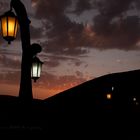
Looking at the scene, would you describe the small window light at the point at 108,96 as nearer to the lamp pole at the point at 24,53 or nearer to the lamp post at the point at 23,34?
the lamp post at the point at 23,34

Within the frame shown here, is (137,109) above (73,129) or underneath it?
above

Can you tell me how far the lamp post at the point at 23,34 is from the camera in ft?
17.6

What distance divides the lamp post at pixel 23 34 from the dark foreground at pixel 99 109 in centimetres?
672

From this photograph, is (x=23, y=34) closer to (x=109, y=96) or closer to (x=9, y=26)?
(x=9, y=26)

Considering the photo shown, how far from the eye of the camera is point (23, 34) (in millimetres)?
5652

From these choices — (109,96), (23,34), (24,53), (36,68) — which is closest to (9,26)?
(23,34)

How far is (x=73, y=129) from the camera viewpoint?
12.7 meters

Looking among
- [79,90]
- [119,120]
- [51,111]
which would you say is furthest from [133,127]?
[51,111]

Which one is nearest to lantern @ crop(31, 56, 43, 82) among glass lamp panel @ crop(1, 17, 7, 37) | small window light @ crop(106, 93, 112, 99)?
glass lamp panel @ crop(1, 17, 7, 37)

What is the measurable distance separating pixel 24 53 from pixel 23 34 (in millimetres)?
460

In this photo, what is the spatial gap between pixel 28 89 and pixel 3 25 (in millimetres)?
1624

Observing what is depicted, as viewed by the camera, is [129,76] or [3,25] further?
[129,76]

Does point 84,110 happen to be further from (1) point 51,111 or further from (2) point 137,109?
(2) point 137,109

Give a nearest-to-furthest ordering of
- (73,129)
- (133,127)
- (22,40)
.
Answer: (22,40)
(73,129)
(133,127)
